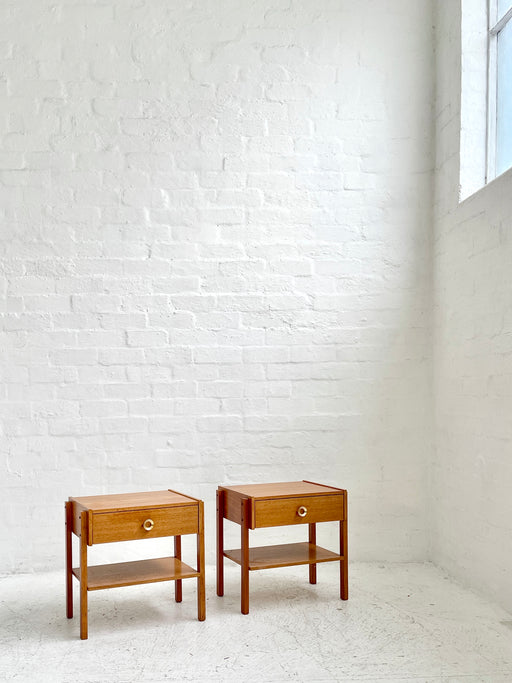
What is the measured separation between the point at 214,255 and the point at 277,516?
1447 mm

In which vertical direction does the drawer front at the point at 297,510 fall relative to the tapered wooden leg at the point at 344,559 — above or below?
above

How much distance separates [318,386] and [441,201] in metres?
1.19

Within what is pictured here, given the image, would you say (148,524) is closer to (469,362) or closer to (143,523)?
(143,523)

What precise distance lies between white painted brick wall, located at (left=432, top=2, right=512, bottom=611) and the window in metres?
0.12

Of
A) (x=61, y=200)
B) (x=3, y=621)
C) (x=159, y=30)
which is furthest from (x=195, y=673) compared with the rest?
(x=159, y=30)

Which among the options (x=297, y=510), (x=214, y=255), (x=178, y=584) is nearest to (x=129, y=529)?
(x=178, y=584)

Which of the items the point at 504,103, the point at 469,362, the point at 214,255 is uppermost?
the point at 504,103

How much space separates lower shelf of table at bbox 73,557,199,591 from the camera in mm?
3074

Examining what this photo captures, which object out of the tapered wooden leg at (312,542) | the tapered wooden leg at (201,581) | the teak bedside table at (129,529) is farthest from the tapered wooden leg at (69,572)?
the tapered wooden leg at (312,542)

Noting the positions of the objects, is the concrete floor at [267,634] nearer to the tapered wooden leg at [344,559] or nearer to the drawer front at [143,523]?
the tapered wooden leg at [344,559]

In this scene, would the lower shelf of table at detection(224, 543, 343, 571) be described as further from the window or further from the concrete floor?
the window

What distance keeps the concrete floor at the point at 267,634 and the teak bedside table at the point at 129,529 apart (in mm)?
167

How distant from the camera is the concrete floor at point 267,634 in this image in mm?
2680

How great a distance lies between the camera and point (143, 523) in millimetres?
3098
